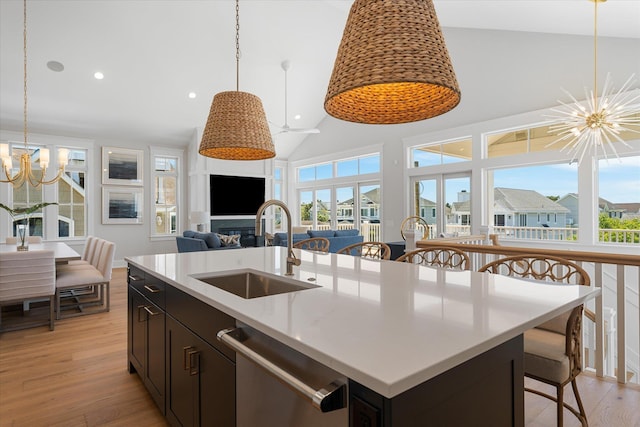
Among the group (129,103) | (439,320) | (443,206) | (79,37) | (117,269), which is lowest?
(117,269)

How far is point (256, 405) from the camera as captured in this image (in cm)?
111

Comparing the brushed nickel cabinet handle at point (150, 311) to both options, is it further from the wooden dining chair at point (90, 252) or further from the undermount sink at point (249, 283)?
the wooden dining chair at point (90, 252)

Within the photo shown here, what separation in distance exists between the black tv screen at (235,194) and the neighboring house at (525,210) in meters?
5.48

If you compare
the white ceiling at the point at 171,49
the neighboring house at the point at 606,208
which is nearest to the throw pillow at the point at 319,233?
the white ceiling at the point at 171,49

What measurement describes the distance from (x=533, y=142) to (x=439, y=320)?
5.80 metres

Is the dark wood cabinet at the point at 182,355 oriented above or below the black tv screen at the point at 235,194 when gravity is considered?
below

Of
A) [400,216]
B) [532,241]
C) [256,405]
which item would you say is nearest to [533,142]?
[532,241]

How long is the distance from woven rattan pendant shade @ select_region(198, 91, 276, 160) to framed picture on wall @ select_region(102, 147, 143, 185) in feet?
23.3

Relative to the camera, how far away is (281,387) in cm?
Answer: 103

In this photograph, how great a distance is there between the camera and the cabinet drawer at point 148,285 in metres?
1.86

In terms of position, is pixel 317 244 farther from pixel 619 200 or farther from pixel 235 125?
pixel 619 200

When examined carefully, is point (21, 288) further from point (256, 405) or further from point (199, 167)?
point (199, 167)

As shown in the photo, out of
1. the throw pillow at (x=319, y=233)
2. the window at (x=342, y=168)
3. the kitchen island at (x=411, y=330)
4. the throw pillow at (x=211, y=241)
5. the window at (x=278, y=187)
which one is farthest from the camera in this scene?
the window at (x=278, y=187)

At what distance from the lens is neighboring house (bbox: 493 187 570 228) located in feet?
18.5
